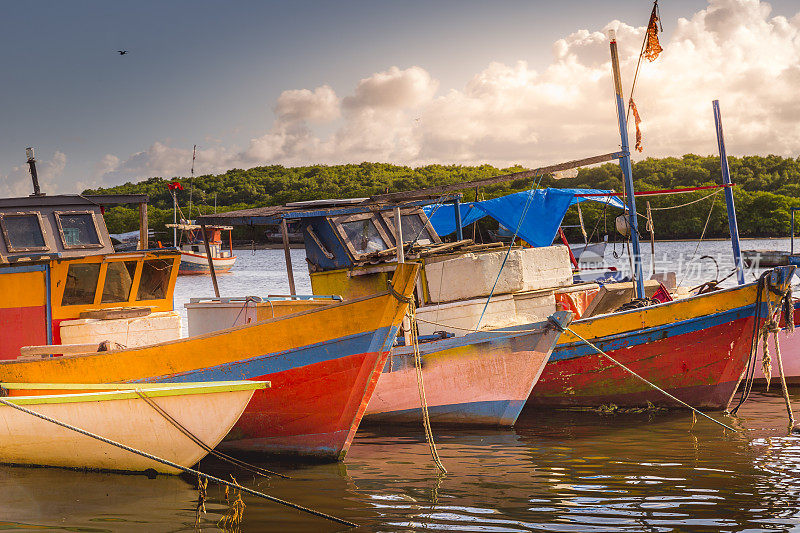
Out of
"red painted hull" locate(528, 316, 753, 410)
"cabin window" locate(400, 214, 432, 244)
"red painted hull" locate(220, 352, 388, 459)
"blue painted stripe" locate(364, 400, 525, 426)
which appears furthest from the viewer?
"cabin window" locate(400, 214, 432, 244)

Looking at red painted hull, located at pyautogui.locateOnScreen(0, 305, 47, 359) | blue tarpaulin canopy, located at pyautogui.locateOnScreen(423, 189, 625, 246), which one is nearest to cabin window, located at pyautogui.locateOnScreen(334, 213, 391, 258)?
blue tarpaulin canopy, located at pyautogui.locateOnScreen(423, 189, 625, 246)

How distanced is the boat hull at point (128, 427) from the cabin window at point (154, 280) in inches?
113

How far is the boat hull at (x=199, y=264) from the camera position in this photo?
2243 inches

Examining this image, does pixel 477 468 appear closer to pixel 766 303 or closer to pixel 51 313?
pixel 766 303

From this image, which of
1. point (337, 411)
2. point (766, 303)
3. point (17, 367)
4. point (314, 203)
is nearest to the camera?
point (337, 411)

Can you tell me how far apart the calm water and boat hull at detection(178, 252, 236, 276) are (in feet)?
160

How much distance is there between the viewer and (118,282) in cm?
1091

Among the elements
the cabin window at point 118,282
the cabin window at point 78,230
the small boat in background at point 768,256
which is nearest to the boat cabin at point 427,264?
the cabin window at point 118,282

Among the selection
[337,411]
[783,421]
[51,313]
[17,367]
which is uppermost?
[51,313]

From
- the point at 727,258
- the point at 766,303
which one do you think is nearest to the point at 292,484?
the point at 766,303

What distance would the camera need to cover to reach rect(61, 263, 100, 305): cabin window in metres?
10.5

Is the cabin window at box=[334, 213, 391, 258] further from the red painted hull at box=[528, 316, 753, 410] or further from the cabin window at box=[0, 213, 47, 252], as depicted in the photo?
the cabin window at box=[0, 213, 47, 252]

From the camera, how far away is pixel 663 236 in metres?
78.0

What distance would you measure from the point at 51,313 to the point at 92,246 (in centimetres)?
111
